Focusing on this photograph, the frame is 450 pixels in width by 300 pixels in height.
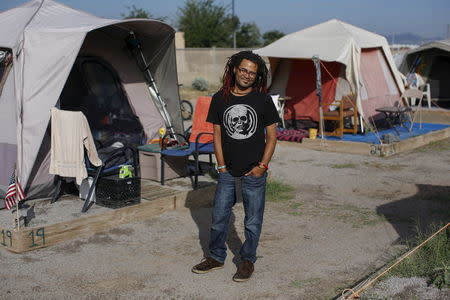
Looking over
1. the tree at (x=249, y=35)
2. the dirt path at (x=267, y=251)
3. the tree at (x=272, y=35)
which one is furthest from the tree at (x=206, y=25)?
the dirt path at (x=267, y=251)

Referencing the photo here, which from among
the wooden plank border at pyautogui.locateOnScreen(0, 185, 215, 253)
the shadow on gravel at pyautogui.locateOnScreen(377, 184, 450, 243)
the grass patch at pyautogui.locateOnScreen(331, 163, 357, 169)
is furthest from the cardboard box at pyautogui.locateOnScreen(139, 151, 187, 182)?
the grass patch at pyautogui.locateOnScreen(331, 163, 357, 169)

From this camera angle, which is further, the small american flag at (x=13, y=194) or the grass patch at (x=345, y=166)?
Result: the grass patch at (x=345, y=166)

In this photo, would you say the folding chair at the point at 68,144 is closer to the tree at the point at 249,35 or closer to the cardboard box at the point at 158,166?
the cardboard box at the point at 158,166

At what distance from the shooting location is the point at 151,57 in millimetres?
8914

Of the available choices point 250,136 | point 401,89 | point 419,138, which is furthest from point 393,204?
point 401,89

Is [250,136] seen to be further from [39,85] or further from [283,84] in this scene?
[283,84]

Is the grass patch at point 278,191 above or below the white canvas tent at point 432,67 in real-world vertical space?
below

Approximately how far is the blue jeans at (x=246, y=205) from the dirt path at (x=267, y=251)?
327 millimetres

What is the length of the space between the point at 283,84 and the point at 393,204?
6802mm

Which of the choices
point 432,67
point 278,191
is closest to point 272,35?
point 432,67

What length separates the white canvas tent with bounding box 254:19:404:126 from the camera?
12172 millimetres

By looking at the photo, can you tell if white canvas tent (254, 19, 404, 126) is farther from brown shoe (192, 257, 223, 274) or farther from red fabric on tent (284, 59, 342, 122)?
brown shoe (192, 257, 223, 274)

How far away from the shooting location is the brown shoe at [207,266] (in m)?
4.88

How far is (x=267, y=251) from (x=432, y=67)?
13.2 meters
